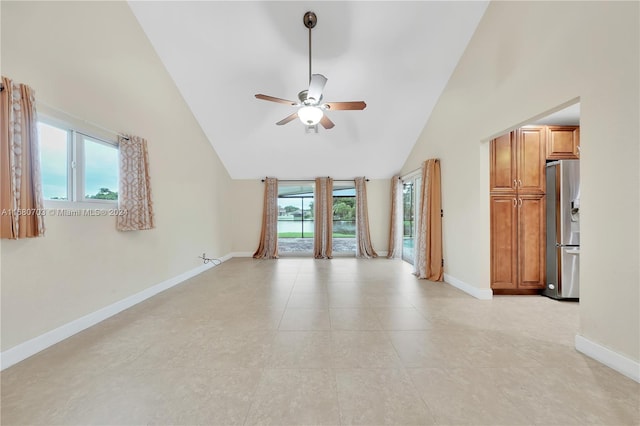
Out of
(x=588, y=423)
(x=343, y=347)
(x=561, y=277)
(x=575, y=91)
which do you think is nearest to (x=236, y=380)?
(x=343, y=347)

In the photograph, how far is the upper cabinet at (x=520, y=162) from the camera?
10.8 ft

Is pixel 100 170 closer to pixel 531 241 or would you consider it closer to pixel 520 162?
pixel 520 162

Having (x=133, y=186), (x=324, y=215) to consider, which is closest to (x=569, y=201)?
(x=324, y=215)

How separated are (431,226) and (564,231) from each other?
1576mm

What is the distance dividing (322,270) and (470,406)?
11.9 feet

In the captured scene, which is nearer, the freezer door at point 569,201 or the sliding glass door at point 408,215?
the freezer door at point 569,201

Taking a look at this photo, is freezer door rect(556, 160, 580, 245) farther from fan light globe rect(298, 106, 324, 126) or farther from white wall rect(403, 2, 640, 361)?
fan light globe rect(298, 106, 324, 126)

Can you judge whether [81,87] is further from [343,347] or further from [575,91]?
[575,91]

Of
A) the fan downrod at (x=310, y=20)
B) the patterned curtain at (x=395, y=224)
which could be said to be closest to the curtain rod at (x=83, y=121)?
the fan downrod at (x=310, y=20)

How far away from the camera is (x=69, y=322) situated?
2256mm

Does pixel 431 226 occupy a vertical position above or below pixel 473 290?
above

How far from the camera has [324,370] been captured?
1731 millimetres

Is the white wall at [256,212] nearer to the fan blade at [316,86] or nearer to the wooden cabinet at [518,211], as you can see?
the wooden cabinet at [518,211]

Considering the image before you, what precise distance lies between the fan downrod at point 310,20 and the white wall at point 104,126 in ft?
6.77
